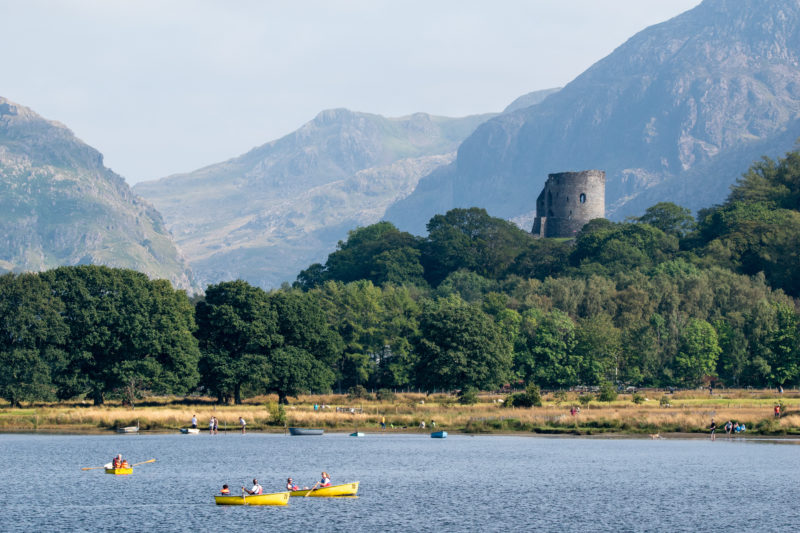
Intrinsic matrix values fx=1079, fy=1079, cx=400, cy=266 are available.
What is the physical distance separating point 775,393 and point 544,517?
79676mm

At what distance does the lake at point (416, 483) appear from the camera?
60.2 meters

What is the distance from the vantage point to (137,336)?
120 m

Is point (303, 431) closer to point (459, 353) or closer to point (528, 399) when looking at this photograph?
point (459, 353)

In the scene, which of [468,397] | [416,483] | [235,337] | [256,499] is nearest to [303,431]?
[235,337]

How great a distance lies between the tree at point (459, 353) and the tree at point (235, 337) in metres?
17.9

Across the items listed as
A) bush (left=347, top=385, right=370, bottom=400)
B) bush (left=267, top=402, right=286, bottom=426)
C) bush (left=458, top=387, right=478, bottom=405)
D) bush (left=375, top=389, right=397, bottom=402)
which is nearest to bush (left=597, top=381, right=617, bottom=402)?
bush (left=458, top=387, right=478, bottom=405)

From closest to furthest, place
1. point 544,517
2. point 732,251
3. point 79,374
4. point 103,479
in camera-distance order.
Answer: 1. point 544,517
2. point 103,479
3. point 79,374
4. point 732,251

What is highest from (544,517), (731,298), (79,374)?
(731,298)

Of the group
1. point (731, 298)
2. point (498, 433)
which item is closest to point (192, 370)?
point (498, 433)

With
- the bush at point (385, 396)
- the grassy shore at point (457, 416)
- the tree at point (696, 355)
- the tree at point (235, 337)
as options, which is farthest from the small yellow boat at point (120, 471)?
Result: the tree at point (696, 355)

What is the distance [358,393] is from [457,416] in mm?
30356

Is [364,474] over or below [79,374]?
below

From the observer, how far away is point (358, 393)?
142 metres

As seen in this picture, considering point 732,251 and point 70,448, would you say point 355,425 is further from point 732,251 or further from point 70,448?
point 732,251
